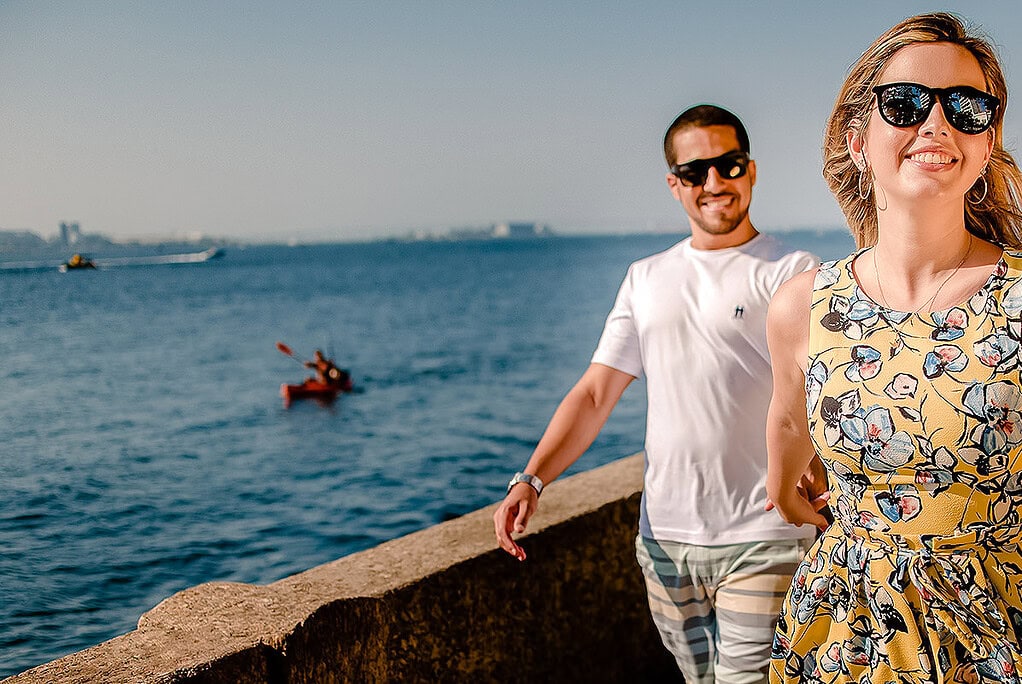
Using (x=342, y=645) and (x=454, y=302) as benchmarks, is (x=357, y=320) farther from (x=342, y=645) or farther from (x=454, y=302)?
(x=342, y=645)

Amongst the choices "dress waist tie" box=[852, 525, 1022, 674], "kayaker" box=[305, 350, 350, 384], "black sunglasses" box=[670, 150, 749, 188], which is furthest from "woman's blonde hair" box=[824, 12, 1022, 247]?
"kayaker" box=[305, 350, 350, 384]

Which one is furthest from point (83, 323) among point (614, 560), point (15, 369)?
point (614, 560)

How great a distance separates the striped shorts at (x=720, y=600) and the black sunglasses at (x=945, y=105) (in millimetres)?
1209

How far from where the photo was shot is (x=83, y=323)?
68.6m

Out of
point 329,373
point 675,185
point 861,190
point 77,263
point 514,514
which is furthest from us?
point 77,263

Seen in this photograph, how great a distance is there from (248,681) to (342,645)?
310 millimetres

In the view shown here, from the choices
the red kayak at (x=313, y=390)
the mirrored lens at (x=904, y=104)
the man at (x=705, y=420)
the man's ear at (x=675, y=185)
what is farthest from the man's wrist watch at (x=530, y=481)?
the red kayak at (x=313, y=390)

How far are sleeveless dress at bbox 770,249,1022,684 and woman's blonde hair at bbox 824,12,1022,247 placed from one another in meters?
0.14

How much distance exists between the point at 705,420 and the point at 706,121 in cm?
86

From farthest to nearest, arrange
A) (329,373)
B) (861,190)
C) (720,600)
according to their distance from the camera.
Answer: (329,373) < (720,600) < (861,190)

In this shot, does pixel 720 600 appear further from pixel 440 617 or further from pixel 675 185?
pixel 675 185

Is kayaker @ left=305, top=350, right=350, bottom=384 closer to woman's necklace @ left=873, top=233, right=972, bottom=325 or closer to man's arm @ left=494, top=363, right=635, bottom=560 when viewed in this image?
man's arm @ left=494, top=363, right=635, bottom=560

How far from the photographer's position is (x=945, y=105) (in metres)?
1.76

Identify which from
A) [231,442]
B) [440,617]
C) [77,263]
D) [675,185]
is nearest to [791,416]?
[675,185]
